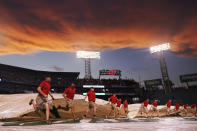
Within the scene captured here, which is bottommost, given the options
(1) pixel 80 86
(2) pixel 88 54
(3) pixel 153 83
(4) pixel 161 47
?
(1) pixel 80 86

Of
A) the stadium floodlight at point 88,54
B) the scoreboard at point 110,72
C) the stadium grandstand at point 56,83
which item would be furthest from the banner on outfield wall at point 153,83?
the stadium floodlight at point 88,54

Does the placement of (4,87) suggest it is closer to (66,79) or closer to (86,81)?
(66,79)

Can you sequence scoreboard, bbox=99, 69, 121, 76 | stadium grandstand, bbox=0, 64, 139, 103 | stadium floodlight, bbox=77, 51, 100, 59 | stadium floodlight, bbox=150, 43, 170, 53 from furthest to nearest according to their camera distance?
scoreboard, bbox=99, 69, 121, 76 → stadium floodlight, bbox=77, 51, 100, 59 → stadium floodlight, bbox=150, 43, 170, 53 → stadium grandstand, bbox=0, 64, 139, 103

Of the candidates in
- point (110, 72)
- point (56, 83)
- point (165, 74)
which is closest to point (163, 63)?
point (165, 74)

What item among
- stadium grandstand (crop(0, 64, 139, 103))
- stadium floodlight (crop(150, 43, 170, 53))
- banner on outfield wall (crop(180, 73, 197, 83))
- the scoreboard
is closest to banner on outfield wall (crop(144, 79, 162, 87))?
stadium grandstand (crop(0, 64, 139, 103))

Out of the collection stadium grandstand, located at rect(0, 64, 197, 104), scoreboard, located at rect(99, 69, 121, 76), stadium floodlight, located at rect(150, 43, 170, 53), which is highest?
stadium floodlight, located at rect(150, 43, 170, 53)

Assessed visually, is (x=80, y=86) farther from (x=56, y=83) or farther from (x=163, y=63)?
(x=163, y=63)

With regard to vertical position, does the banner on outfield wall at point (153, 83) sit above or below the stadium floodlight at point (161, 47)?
below

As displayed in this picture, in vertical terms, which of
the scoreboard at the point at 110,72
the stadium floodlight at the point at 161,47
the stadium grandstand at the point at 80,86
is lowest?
the stadium grandstand at the point at 80,86

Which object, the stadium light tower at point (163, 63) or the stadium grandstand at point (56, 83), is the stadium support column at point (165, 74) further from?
the stadium grandstand at point (56, 83)

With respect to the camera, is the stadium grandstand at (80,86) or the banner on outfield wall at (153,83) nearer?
the stadium grandstand at (80,86)

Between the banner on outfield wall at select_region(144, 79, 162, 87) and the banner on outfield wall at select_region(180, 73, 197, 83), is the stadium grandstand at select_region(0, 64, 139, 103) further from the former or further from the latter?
the banner on outfield wall at select_region(180, 73, 197, 83)

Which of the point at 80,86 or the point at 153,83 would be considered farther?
the point at 153,83

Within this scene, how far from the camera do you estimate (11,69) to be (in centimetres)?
3688
